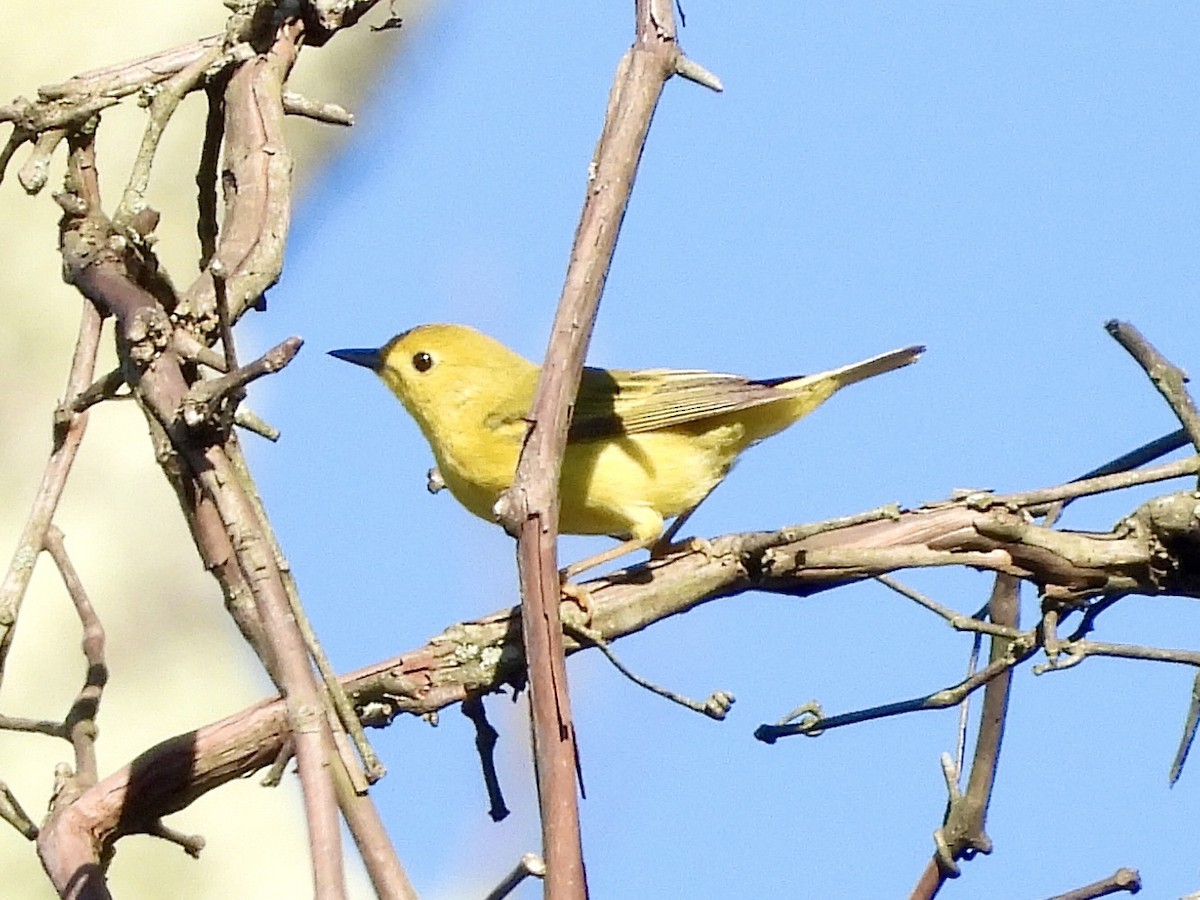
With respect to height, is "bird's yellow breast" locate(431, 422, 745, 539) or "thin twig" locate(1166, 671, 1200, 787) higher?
"bird's yellow breast" locate(431, 422, 745, 539)

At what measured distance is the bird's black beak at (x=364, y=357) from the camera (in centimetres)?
470

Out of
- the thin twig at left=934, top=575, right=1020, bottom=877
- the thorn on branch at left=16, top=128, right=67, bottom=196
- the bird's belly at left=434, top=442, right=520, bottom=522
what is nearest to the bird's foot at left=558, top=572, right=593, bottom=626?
the thin twig at left=934, top=575, right=1020, bottom=877

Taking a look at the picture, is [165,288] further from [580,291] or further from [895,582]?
[895,582]

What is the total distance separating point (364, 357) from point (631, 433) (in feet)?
3.15

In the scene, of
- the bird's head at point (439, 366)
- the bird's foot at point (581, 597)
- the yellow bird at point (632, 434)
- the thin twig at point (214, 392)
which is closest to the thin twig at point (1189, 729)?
the bird's foot at point (581, 597)

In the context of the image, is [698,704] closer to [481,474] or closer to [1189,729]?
[1189,729]

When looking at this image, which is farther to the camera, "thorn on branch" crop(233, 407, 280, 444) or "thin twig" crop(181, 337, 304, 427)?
"thorn on branch" crop(233, 407, 280, 444)

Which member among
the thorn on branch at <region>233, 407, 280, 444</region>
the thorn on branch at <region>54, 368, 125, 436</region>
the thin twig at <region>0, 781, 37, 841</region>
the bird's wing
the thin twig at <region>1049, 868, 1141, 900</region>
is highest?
the bird's wing

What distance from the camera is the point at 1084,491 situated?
2264mm

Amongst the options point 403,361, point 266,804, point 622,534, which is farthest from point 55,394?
point 622,534

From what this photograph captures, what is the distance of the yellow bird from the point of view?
3.99 metres

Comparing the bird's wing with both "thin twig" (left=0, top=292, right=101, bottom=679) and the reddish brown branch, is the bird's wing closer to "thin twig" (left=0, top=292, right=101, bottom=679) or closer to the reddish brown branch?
the reddish brown branch

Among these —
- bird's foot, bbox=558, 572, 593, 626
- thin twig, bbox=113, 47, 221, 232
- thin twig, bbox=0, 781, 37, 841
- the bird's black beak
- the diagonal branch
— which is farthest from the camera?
the bird's black beak

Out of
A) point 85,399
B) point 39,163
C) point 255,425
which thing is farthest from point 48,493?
point 39,163
